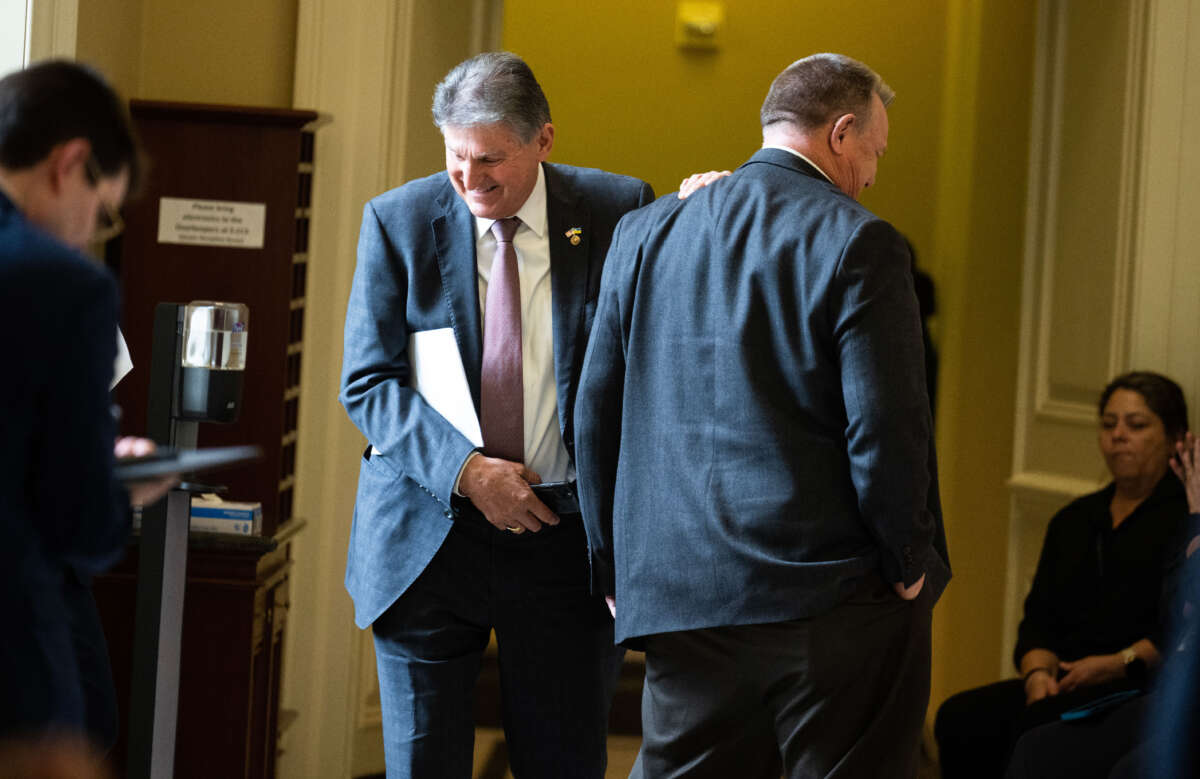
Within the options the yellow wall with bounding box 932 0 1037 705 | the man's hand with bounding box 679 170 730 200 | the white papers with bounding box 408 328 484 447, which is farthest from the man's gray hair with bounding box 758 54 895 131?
the yellow wall with bounding box 932 0 1037 705

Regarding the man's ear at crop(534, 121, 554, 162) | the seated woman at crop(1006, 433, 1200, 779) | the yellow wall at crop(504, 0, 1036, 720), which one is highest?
the yellow wall at crop(504, 0, 1036, 720)

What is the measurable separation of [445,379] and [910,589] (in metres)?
0.85

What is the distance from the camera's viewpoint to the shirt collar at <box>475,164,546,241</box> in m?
2.28

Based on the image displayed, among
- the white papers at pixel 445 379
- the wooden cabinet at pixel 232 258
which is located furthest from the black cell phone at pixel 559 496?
the wooden cabinet at pixel 232 258

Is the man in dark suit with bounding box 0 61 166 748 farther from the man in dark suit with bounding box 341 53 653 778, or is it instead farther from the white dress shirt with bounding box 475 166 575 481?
the white dress shirt with bounding box 475 166 575 481

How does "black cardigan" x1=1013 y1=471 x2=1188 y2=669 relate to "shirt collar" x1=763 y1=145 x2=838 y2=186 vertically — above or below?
below

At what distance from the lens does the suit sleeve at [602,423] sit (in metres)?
2.12

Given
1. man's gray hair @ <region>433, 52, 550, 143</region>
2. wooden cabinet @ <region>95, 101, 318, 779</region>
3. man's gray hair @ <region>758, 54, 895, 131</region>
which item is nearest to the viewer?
man's gray hair @ <region>758, 54, 895, 131</region>

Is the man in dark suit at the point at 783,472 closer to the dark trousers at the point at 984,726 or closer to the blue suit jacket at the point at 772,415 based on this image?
the blue suit jacket at the point at 772,415

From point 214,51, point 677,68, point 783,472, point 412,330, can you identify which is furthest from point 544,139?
point 677,68

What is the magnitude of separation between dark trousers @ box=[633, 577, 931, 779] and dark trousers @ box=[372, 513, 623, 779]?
24 centimetres

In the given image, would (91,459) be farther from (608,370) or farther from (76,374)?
(608,370)

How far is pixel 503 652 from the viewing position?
2.23m

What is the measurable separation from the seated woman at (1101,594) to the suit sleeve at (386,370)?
2027 millimetres
